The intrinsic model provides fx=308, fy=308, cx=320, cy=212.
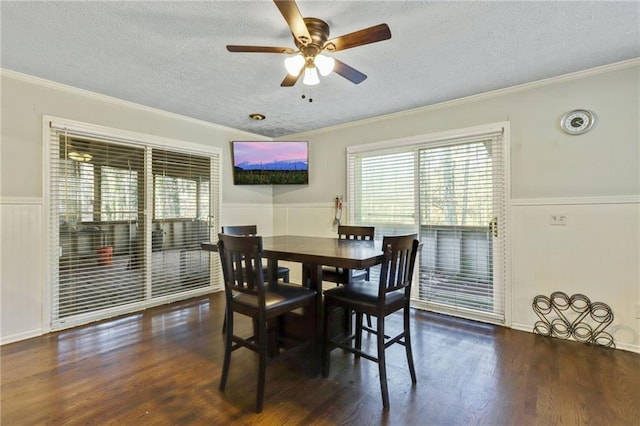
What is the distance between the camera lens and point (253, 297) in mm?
2010

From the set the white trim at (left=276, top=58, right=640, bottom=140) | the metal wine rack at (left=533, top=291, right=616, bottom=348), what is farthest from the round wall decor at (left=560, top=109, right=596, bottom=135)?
the metal wine rack at (left=533, top=291, right=616, bottom=348)

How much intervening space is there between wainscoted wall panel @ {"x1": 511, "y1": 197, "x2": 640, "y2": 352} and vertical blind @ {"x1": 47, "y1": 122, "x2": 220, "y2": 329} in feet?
Answer: 11.9

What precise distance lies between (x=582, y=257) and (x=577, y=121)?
1.18 metres

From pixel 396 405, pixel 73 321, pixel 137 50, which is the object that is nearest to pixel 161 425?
pixel 396 405

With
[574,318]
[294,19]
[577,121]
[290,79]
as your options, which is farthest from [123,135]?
[574,318]

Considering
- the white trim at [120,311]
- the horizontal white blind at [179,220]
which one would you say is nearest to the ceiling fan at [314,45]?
the horizontal white blind at [179,220]

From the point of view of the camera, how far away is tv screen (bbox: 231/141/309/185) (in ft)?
14.5

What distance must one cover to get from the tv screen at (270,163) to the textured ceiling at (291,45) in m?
1.16

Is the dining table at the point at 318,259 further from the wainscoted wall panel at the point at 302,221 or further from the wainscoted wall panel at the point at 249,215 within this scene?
the wainscoted wall panel at the point at 249,215

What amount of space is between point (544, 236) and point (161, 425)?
10.8ft

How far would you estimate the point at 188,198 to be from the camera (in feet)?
13.0

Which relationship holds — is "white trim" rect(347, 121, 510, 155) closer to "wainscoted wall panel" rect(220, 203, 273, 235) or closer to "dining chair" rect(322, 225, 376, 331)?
"dining chair" rect(322, 225, 376, 331)

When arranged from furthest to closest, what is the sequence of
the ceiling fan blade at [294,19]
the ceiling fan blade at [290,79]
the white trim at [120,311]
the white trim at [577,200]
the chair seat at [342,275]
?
the white trim at [120,311] < the chair seat at [342,275] < the white trim at [577,200] < the ceiling fan blade at [290,79] < the ceiling fan blade at [294,19]

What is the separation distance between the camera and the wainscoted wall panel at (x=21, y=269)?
2.62 meters
